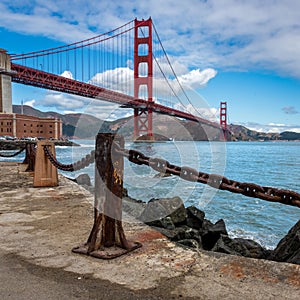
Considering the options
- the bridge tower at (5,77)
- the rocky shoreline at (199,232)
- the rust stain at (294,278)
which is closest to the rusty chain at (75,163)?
the rocky shoreline at (199,232)

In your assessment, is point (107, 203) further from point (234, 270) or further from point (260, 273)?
point (260, 273)

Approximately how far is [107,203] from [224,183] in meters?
0.81

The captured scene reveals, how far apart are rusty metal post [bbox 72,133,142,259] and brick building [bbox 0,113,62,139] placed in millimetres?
47166

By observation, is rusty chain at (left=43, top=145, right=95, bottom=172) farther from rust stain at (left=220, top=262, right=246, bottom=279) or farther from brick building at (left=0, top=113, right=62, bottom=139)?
brick building at (left=0, top=113, right=62, bottom=139)

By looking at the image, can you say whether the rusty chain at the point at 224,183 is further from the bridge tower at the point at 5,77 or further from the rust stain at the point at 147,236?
the bridge tower at the point at 5,77

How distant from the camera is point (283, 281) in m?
2.02

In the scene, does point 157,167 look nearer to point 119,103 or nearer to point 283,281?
point 283,281

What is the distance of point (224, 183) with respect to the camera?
2.39m

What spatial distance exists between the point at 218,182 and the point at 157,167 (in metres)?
0.47

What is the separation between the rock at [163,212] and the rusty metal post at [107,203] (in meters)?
1.83

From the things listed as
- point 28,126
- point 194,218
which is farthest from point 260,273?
point 28,126

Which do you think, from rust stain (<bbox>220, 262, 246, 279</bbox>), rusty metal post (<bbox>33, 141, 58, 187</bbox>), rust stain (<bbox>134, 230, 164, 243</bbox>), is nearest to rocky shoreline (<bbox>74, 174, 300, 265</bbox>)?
rust stain (<bbox>134, 230, 164, 243</bbox>)

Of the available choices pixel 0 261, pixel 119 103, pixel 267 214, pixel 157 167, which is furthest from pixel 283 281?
pixel 119 103

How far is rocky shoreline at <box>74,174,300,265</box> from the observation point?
11.9 feet
